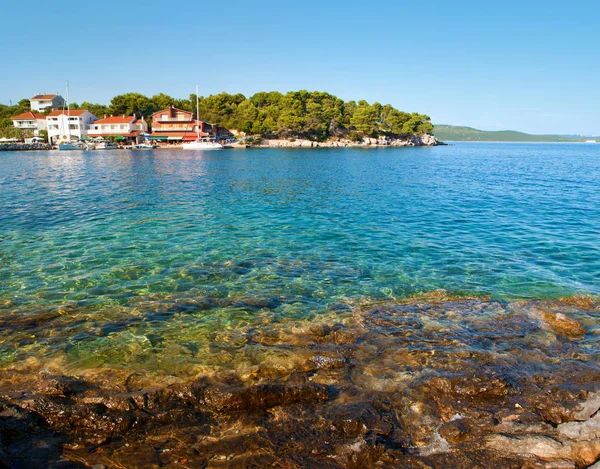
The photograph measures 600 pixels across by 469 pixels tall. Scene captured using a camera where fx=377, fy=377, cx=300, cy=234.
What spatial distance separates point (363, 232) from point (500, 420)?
13262 mm

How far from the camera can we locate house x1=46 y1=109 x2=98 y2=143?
335 feet

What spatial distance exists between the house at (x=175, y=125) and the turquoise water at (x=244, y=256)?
77.3 metres

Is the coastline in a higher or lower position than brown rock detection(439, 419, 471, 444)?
higher

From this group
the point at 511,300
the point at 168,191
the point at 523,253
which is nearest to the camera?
the point at 511,300

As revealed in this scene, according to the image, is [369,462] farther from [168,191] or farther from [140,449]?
[168,191]

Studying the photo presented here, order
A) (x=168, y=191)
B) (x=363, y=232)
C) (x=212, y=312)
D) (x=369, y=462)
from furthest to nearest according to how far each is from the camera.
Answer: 1. (x=168, y=191)
2. (x=363, y=232)
3. (x=212, y=312)
4. (x=369, y=462)

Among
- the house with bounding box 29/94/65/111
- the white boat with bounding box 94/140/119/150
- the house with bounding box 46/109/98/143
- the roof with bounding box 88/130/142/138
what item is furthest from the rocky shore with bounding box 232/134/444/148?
the house with bounding box 29/94/65/111

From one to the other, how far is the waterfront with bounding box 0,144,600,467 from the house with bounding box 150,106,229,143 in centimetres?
8541

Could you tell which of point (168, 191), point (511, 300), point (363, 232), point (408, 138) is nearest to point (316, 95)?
point (408, 138)

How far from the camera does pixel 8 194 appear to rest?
2838 centimetres

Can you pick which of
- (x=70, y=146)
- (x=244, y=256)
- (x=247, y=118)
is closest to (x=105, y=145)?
(x=70, y=146)

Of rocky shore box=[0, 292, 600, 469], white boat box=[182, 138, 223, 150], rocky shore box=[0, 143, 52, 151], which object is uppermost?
white boat box=[182, 138, 223, 150]

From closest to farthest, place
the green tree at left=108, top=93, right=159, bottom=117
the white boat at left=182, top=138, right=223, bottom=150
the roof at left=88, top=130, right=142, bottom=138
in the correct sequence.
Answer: the white boat at left=182, top=138, right=223, bottom=150 < the roof at left=88, top=130, right=142, bottom=138 < the green tree at left=108, top=93, right=159, bottom=117

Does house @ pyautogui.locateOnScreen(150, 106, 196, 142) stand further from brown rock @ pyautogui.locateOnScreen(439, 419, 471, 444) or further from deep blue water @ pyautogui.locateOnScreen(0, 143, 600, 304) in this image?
brown rock @ pyautogui.locateOnScreen(439, 419, 471, 444)
